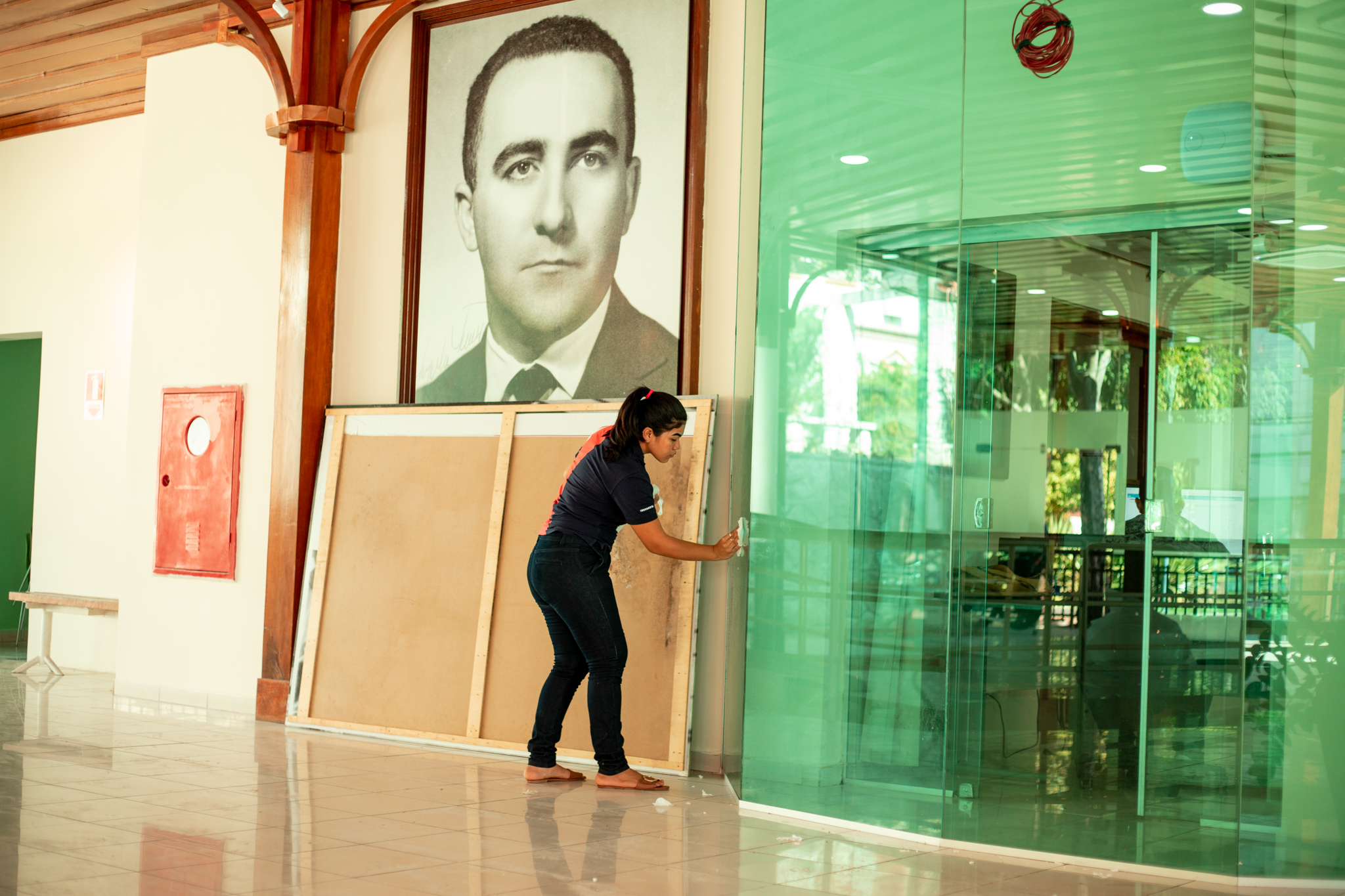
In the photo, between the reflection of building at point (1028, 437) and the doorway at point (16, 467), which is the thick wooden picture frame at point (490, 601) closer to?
the reflection of building at point (1028, 437)

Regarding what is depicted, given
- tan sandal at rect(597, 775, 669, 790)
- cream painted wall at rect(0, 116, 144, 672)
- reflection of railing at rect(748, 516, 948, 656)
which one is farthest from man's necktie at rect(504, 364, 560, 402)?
cream painted wall at rect(0, 116, 144, 672)

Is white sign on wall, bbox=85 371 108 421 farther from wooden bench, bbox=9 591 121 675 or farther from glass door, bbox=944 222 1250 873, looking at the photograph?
glass door, bbox=944 222 1250 873

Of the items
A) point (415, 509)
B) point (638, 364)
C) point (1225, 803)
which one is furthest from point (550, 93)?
point (1225, 803)

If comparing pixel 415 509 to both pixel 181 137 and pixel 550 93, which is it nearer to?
pixel 550 93

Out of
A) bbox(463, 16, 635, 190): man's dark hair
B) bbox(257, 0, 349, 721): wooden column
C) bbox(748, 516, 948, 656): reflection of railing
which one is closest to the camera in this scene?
bbox(748, 516, 948, 656): reflection of railing

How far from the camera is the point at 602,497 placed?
4484mm

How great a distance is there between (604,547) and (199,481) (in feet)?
10.4

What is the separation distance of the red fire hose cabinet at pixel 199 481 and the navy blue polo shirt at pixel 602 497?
2766mm

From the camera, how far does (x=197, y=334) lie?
6832 mm

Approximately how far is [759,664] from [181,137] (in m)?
4.78

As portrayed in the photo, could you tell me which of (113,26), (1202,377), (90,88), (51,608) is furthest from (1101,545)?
(90,88)

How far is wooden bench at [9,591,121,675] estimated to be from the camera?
7.61m

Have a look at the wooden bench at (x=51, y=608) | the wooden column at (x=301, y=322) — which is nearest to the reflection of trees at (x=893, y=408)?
the wooden column at (x=301, y=322)

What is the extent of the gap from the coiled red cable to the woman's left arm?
190cm
